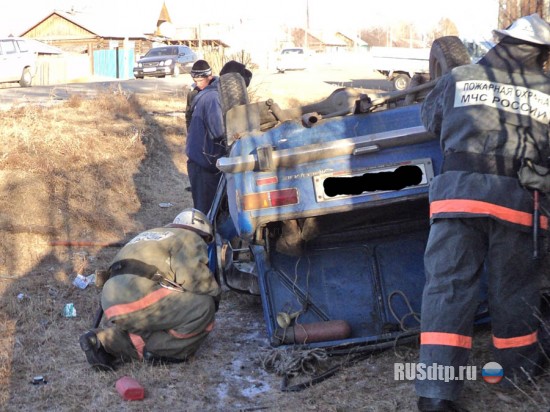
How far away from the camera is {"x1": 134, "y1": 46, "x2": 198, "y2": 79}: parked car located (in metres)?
30.4

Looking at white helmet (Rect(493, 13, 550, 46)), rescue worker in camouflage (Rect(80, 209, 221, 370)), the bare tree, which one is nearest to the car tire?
white helmet (Rect(493, 13, 550, 46))

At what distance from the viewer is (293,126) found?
4.73 m

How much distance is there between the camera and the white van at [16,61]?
24594 millimetres

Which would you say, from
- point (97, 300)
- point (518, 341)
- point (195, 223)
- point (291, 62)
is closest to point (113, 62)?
point (291, 62)

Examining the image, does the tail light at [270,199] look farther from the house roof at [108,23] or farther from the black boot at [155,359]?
the house roof at [108,23]

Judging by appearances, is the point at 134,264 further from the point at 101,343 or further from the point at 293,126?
the point at 293,126

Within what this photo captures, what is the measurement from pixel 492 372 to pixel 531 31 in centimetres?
171

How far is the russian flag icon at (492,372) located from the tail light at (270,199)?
142cm

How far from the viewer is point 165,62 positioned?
30.5m

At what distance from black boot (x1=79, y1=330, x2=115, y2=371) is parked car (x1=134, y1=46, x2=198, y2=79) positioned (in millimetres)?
25376

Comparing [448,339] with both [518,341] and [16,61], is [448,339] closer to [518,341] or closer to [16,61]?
[518,341]

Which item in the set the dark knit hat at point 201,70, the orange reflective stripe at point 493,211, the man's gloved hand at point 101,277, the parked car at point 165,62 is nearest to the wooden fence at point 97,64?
the parked car at point 165,62

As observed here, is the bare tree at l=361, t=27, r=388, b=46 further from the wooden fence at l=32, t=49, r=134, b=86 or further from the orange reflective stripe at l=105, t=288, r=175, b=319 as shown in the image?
the orange reflective stripe at l=105, t=288, r=175, b=319

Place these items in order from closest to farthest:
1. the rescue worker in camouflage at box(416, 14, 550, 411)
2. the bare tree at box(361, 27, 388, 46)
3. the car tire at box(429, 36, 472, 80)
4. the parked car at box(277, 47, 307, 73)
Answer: the rescue worker in camouflage at box(416, 14, 550, 411), the car tire at box(429, 36, 472, 80), the parked car at box(277, 47, 307, 73), the bare tree at box(361, 27, 388, 46)
